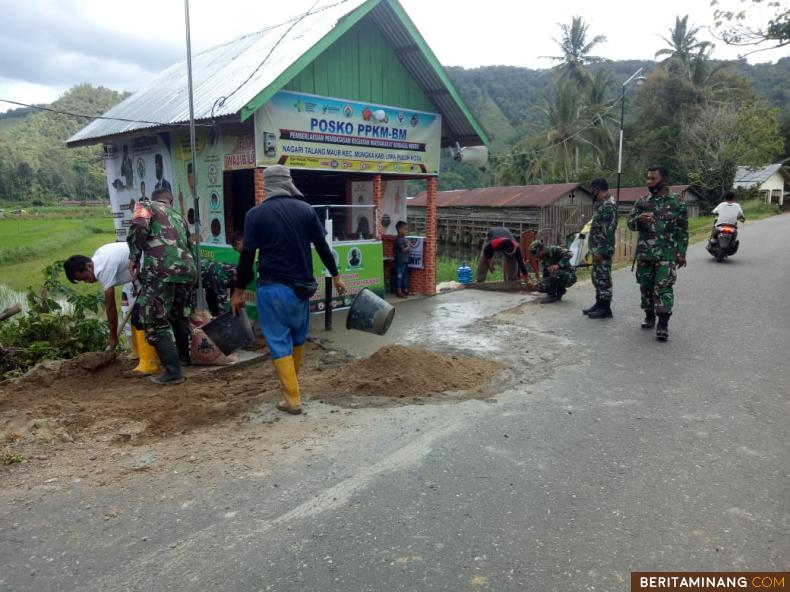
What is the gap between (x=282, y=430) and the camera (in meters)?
4.21

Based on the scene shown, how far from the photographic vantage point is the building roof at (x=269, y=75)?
717cm

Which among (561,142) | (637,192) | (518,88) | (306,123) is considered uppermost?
(518,88)

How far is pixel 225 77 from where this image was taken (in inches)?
326

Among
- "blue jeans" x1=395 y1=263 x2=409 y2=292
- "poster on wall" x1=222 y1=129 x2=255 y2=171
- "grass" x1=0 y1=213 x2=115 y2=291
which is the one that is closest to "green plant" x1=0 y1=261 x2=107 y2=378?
"poster on wall" x1=222 y1=129 x2=255 y2=171

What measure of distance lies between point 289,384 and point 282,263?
0.92 m

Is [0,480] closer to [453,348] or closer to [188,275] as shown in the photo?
[188,275]

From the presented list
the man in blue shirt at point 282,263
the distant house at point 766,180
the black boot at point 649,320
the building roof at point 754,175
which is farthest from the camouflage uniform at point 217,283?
the building roof at point 754,175

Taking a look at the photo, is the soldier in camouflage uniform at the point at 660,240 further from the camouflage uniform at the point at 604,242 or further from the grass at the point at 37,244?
the grass at the point at 37,244

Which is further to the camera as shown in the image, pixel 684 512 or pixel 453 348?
pixel 453 348

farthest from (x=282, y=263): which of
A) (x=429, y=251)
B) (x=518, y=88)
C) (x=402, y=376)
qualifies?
(x=518, y=88)

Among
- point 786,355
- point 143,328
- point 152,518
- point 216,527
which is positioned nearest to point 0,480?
point 152,518

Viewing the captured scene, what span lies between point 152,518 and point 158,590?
0.63 meters

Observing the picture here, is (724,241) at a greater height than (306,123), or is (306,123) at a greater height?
(306,123)

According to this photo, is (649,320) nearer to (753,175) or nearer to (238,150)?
(238,150)
